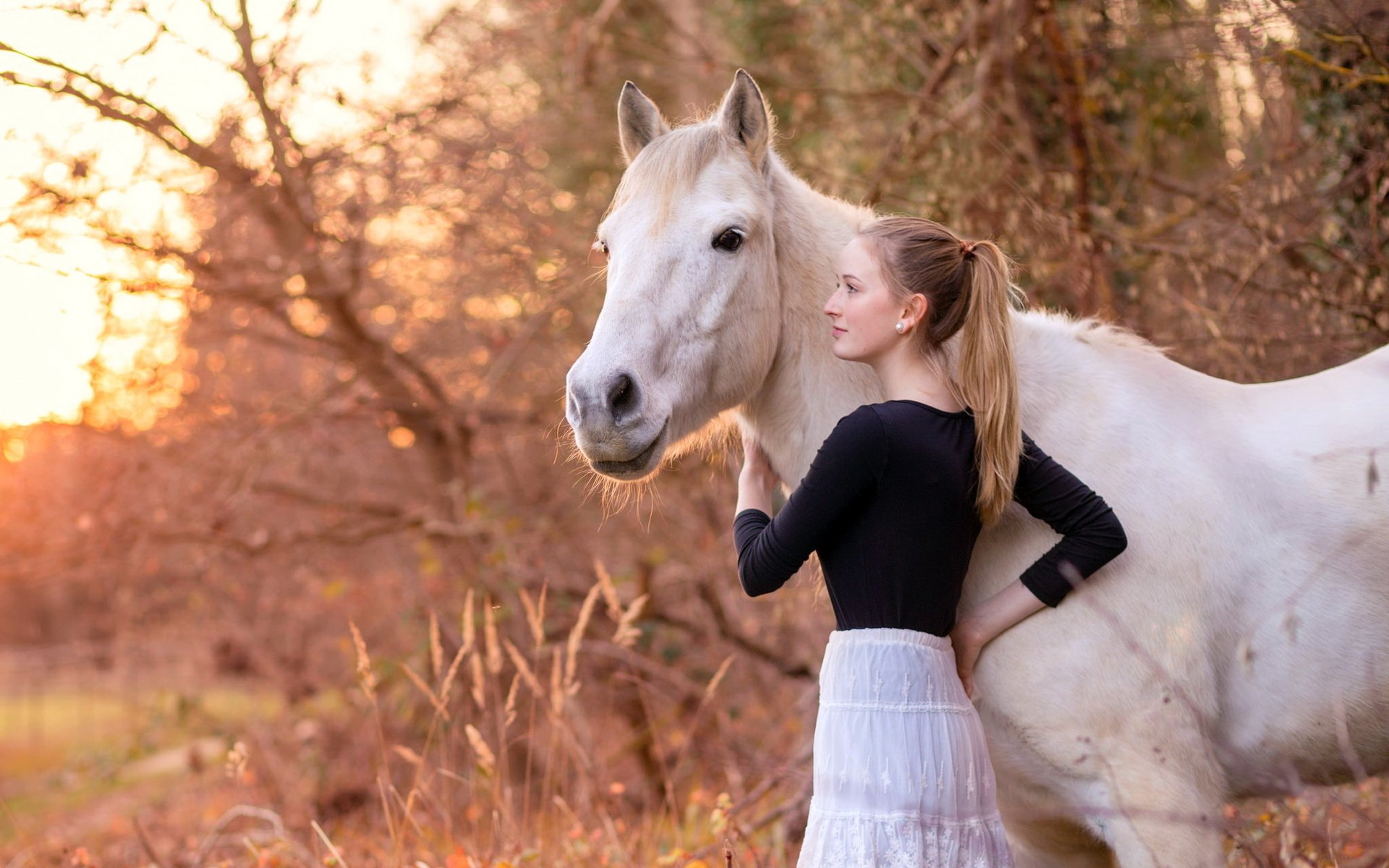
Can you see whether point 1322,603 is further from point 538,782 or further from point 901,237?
point 538,782

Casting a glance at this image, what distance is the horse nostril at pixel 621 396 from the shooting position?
2.21m

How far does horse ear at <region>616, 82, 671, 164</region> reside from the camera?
2.81 meters

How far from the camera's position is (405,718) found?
600cm

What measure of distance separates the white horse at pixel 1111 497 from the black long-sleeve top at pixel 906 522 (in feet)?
0.44

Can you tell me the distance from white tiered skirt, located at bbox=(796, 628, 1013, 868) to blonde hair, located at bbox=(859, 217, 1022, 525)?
0.37m

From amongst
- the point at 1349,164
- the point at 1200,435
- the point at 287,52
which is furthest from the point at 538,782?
the point at 1349,164

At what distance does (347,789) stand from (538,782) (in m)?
1.59

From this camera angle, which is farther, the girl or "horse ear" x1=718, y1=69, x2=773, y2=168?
"horse ear" x1=718, y1=69, x2=773, y2=168

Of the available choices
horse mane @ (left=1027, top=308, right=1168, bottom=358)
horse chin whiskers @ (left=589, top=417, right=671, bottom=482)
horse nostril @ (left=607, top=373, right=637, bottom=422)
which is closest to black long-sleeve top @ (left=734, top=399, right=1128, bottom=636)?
horse chin whiskers @ (left=589, top=417, right=671, bottom=482)

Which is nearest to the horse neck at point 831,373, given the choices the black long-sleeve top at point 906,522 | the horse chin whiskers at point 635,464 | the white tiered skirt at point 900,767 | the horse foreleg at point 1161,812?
the black long-sleeve top at point 906,522

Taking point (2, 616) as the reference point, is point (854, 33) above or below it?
above

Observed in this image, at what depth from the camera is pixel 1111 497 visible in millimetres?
2385

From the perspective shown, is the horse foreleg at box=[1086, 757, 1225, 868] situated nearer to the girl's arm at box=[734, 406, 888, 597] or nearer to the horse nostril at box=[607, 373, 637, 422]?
the girl's arm at box=[734, 406, 888, 597]

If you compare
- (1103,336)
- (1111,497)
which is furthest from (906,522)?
(1103,336)
